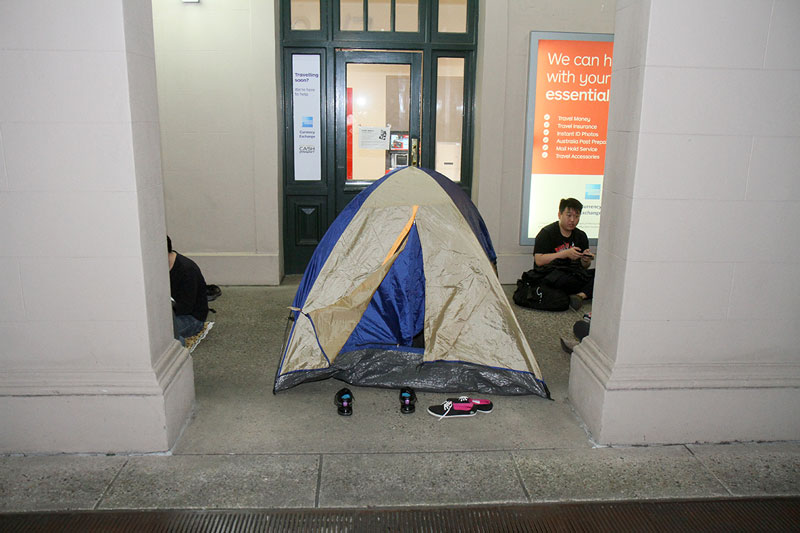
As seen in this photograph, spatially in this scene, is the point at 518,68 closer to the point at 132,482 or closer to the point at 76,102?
the point at 76,102

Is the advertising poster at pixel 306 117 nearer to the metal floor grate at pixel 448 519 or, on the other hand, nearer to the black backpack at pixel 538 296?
the black backpack at pixel 538 296

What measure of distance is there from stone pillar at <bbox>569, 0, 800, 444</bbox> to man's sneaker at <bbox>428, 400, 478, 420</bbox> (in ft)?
2.33

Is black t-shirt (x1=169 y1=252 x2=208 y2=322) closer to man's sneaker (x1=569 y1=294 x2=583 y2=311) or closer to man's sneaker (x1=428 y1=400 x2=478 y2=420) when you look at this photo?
man's sneaker (x1=428 y1=400 x2=478 y2=420)

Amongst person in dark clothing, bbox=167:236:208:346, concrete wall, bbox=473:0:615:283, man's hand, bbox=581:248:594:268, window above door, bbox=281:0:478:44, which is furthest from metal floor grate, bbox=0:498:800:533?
window above door, bbox=281:0:478:44

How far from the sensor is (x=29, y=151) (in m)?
3.19

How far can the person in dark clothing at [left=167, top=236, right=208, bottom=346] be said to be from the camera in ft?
16.9

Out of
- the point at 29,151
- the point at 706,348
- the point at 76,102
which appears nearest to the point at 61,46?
the point at 76,102

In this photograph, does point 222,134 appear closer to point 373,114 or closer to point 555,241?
point 373,114

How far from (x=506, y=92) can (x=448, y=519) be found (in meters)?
4.90

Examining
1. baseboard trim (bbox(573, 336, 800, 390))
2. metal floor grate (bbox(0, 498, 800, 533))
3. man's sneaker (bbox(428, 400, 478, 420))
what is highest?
baseboard trim (bbox(573, 336, 800, 390))

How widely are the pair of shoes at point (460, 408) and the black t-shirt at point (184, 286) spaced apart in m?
2.33

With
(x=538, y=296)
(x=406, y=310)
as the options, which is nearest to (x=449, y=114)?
(x=538, y=296)

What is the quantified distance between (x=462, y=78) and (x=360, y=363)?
13.1 ft

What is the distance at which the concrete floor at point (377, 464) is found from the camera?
3.16 metres
